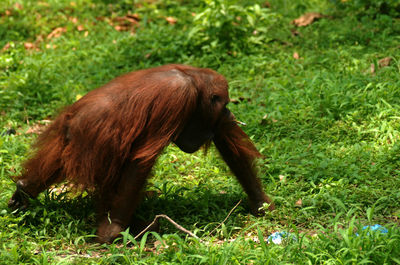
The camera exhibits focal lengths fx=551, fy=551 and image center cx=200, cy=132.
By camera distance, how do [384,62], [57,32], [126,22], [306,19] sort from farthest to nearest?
[126,22]
[57,32]
[306,19]
[384,62]

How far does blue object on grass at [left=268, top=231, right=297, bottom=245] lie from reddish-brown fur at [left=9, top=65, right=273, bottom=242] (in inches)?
27.1

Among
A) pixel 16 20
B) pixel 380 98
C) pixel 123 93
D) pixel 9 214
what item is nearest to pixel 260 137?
pixel 380 98

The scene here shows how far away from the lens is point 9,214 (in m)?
3.54

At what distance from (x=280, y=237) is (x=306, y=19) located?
403 cm

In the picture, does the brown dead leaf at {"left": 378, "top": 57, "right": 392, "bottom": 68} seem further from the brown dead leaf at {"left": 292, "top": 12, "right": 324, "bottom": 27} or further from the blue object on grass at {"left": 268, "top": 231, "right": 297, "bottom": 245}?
the blue object on grass at {"left": 268, "top": 231, "right": 297, "bottom": 245}

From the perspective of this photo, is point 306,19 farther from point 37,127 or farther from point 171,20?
point 37,127

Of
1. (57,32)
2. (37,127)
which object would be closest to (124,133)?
(37,127)

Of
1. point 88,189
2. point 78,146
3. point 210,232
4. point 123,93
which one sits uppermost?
point 123,93

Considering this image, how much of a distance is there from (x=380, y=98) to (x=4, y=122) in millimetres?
3450

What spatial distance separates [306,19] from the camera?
22.0ft

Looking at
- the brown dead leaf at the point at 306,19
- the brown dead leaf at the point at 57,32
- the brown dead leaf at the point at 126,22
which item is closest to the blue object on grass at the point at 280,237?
the brown dead leaf at the point at 306,19

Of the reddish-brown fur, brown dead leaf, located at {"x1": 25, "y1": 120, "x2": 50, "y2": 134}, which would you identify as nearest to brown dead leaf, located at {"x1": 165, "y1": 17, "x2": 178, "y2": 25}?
brown dead leaf, located at {"x1": 25, "y1": 120, "x2": 50, "y2": 134}

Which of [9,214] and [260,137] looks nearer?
[9,214]

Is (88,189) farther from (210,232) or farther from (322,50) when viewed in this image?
(322,50)
